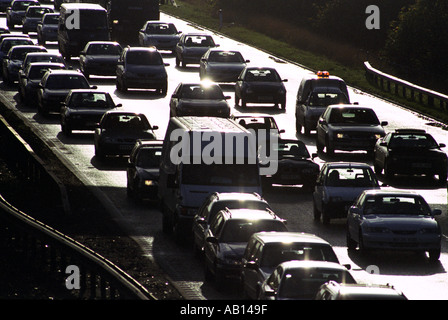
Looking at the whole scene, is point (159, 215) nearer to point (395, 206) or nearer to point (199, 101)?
point (395, 206)

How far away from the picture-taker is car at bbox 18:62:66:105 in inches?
1849

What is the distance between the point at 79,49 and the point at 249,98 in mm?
15711

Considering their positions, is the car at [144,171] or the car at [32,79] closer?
the car at [144,171]

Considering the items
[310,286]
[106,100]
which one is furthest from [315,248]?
[106,100]

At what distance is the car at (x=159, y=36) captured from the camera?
6438 centimetres

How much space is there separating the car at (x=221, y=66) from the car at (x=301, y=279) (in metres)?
36.4

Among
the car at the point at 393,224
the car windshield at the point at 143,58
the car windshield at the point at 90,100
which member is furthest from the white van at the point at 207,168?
the car windshield at the point at 143,58

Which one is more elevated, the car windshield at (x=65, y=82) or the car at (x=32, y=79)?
the car windshield at (x=65, y=82)

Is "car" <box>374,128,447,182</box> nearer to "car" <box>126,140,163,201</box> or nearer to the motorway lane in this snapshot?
the motorway lane

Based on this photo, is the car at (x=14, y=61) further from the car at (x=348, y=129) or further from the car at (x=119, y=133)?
the car at (x=348, y=129)

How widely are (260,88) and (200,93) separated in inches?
179

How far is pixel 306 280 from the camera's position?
1661 cm

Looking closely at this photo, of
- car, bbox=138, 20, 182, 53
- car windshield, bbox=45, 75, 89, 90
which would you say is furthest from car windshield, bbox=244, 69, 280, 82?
car, bbox=138, 20, 182, 53

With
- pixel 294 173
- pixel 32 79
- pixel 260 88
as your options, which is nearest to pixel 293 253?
pixel 294 173
